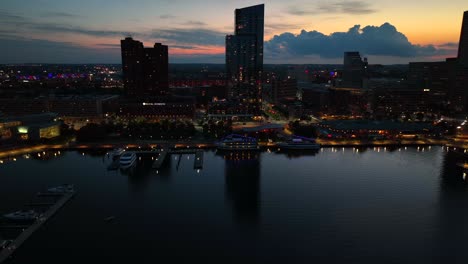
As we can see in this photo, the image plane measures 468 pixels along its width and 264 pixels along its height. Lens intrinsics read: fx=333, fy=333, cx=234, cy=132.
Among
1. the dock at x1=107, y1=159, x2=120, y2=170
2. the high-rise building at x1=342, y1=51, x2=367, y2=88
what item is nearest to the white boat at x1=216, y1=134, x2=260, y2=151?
the dock at x1=107, y1=159, x2=120, y2=170

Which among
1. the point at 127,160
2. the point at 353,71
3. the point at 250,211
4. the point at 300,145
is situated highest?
the point at 353,71

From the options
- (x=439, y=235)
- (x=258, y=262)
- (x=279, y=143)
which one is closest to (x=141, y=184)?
(x=258, y=262)

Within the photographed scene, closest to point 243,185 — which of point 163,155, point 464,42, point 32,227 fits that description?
point 163,155

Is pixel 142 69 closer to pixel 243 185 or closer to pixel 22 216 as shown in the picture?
pixel 243 185

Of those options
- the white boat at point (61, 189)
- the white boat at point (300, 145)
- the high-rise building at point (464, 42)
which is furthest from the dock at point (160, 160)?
the high-rise building at point (464, 42)

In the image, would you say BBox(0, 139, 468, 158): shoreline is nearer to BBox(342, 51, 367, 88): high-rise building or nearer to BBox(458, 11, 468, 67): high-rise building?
BBox(458, 11, 468, 67): high-rise building

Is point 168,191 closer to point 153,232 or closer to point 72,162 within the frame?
point 153,232
